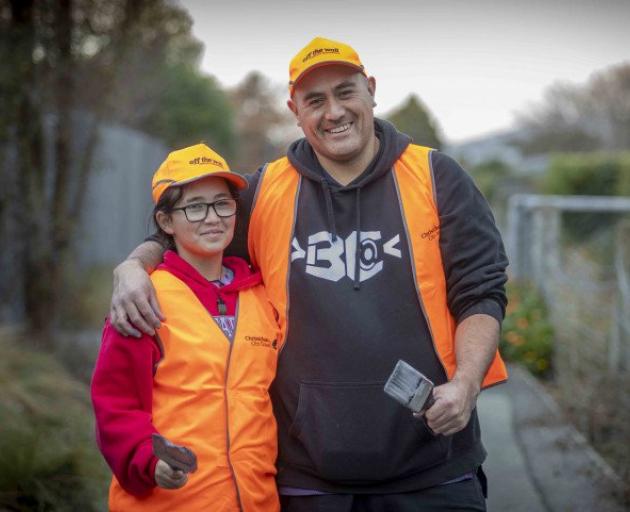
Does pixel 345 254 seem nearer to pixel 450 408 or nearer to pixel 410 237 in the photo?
pixel 410 237

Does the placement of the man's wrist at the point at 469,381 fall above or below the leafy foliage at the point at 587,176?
below

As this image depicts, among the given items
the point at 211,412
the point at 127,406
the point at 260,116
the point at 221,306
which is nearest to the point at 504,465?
the point at 221,306

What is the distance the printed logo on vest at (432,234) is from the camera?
10.3 feet

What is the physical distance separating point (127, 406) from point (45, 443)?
8.35 ft

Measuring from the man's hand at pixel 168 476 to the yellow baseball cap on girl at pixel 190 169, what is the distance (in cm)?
90

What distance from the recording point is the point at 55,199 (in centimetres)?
904

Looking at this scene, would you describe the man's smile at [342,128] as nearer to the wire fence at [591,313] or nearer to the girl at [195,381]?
the girl at [195,381]

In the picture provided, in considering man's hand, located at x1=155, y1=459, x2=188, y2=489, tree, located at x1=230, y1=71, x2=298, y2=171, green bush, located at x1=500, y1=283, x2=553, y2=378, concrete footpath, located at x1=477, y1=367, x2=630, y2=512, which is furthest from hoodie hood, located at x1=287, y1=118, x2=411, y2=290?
tree, located at x1=230, y1=71, x2=298, y2=171

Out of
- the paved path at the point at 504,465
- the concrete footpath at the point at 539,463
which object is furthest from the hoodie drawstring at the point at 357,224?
the paved path at the point at 504,465

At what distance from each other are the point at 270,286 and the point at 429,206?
58 cm

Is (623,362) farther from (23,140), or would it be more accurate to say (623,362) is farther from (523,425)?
(23,140)

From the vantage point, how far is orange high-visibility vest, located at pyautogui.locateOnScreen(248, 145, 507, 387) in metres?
3.12

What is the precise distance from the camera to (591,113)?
43.7 metres

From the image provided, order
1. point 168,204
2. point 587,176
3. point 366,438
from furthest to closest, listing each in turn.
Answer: point 587,176
point 168,204
point 366,438
